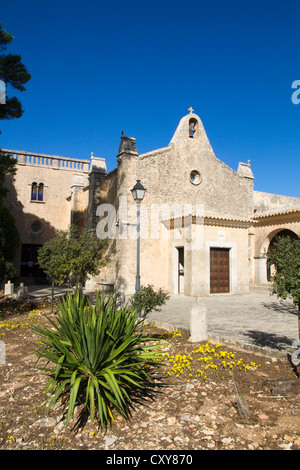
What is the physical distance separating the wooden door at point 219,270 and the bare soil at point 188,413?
34.5 feet

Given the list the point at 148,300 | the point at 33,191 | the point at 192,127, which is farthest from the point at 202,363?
the point at 33,191

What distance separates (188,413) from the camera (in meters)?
4.16

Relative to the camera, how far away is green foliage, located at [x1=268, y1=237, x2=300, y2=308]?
16.3 ft

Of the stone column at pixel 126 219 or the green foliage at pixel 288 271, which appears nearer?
the green foliage at pixel 288 271

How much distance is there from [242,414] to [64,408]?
7.86ft

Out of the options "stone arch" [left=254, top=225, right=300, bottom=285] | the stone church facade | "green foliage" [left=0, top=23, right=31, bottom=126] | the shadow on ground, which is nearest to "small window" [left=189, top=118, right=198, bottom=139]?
the stone church facade

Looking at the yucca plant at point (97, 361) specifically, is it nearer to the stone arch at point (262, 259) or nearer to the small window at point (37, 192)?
the stone arch at point (262, 259)

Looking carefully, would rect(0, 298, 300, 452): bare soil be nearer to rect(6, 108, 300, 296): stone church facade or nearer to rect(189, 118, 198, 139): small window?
rect(6, 108, 300, 296): stone church facade

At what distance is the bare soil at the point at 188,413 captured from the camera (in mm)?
3578

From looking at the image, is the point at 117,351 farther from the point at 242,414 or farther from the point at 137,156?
the point at 137,156

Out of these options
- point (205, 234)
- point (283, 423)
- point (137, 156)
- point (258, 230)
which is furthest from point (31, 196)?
point (283, 423)

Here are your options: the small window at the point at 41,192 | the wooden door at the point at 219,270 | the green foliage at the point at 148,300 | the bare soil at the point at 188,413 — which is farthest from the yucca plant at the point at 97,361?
the small window at the point at 41,192

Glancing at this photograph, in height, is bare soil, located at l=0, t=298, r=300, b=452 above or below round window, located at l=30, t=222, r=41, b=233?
below

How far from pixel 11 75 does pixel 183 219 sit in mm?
9826
